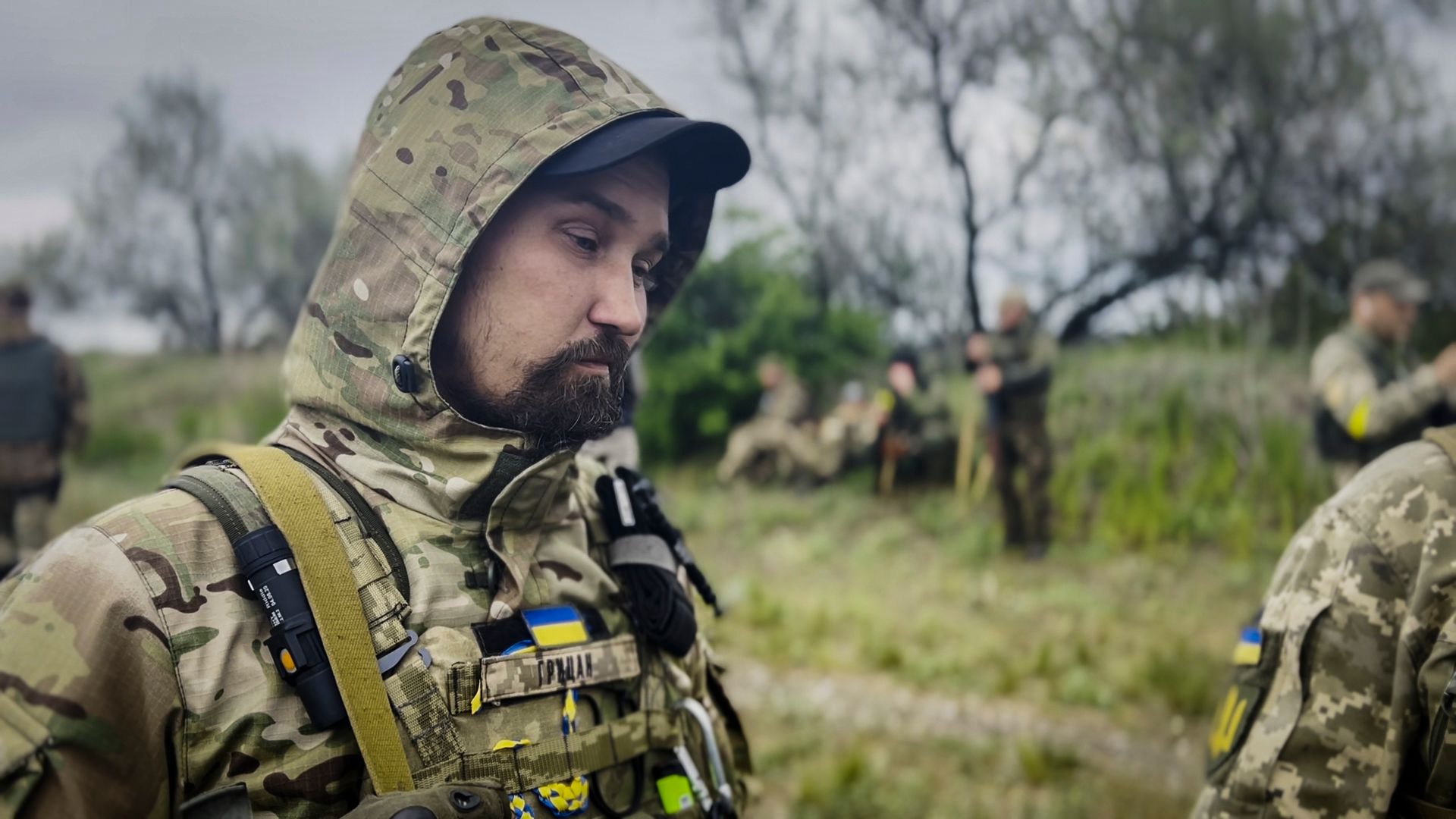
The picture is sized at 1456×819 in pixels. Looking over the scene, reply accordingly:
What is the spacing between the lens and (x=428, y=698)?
4.56ft

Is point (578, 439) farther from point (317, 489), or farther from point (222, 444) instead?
point (222, 444)

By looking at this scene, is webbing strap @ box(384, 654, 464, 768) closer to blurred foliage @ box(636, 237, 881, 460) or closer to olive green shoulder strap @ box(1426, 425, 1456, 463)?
olive green shoulder strap @ box(1426, 425, 1456, 463)

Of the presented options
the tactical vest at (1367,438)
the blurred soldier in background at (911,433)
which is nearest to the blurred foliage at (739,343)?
the blurred soldier in background at (911,433)

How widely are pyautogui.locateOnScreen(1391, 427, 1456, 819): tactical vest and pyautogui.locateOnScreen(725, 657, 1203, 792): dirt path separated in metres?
3.47

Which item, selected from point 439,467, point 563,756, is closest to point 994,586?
point 563,756

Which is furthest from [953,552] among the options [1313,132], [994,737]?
[1313,132]

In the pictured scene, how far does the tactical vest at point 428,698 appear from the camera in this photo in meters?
1.30

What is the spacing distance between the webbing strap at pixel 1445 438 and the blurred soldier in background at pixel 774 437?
33.0 ft

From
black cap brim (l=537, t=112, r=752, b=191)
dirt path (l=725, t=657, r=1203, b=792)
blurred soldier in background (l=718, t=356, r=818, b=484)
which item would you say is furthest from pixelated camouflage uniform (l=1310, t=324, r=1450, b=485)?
blurred soldier in background (l=718, t=356, r=818, b=484)

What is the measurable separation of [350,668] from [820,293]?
39.1 ft

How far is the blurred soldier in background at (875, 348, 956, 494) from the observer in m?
11.2

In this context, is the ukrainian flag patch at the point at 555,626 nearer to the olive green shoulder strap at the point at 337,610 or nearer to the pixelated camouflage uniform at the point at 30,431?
the olive green shoulder strap at the point at 337,610

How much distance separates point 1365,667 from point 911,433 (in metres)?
9.51

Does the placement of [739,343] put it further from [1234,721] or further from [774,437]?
[1234,721]
